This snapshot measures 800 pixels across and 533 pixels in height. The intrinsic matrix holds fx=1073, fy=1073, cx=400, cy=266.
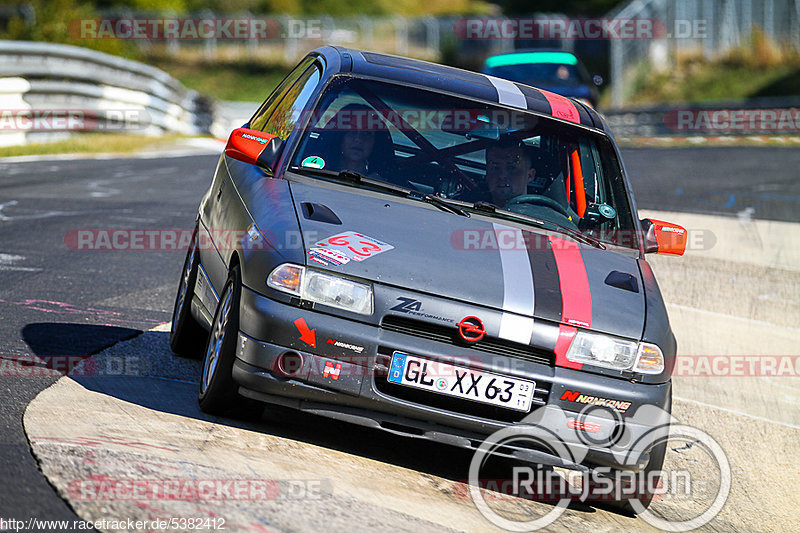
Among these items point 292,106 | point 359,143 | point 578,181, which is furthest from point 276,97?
point 578,181

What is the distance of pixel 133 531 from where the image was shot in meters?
3.23

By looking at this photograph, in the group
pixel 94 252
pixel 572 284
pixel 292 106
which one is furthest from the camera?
pixel 94 252

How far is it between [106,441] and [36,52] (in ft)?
42.8

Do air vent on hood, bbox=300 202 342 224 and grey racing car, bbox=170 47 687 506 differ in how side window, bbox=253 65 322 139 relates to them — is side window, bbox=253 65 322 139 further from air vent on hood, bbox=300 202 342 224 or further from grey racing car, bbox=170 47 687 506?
air vent on hood, bbox=300 202 342 224

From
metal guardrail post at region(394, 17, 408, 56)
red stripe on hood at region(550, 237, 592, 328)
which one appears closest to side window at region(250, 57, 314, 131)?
red stripe on hood at region(550, 237, 592, 328)

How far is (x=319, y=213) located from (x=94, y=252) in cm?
432

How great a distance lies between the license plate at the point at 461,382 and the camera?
163 inches

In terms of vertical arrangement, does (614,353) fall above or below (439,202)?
below

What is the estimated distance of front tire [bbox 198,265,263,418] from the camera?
169 inches

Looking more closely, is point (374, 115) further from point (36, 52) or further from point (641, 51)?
point (641, 51)

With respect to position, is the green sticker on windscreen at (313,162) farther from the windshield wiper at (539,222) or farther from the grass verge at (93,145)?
the grass verge at (93,145)

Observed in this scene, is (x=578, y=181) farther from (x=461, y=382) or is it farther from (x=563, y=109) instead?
(x=461, y=382)

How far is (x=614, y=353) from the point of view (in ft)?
14.2

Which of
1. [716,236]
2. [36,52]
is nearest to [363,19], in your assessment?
[36,52]
